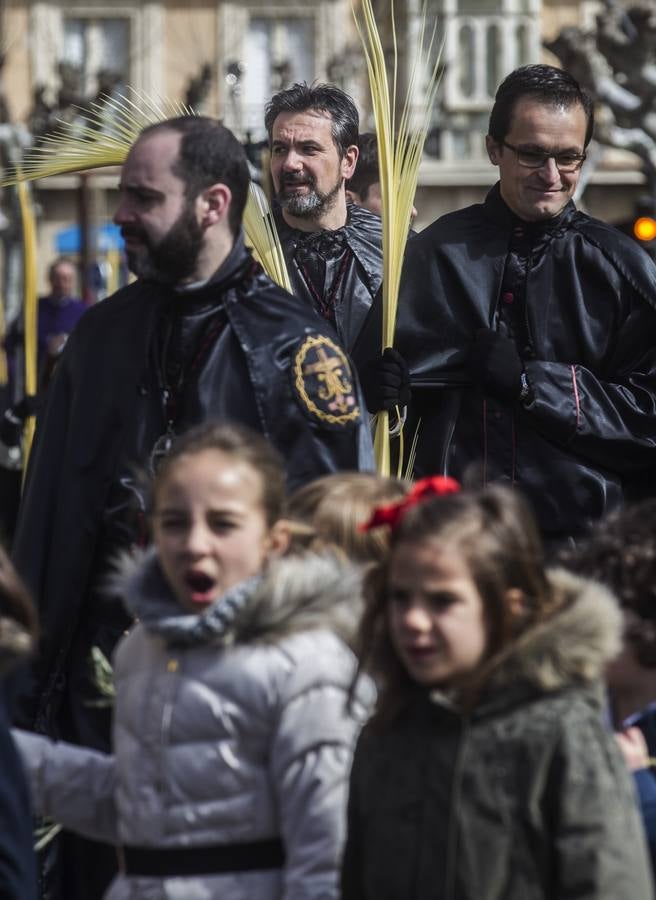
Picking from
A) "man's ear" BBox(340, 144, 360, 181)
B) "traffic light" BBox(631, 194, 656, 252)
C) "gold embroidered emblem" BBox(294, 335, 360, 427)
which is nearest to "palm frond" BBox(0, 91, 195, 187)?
"man's ear" BBox(340, 144, 360, 181)

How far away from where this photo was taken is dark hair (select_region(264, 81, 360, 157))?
6633mm

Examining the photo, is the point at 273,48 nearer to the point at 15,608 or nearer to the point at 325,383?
the point at 325,383

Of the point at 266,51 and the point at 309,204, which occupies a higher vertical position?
the point at 309,204

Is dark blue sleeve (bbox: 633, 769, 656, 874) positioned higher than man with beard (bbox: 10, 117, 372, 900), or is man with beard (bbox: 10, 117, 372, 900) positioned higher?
man with beard (bbox: 10, 117, 372, 900)

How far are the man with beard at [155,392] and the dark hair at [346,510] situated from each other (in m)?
0.49

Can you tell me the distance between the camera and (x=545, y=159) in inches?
223

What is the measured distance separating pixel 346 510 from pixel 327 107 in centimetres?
293

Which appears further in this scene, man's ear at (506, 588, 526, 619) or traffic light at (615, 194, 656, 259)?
traffic light at (615, 194, 656, 259)

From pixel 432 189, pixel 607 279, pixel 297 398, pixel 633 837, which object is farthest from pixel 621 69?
pixel 633 837

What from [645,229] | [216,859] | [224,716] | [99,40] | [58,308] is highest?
[224,716]

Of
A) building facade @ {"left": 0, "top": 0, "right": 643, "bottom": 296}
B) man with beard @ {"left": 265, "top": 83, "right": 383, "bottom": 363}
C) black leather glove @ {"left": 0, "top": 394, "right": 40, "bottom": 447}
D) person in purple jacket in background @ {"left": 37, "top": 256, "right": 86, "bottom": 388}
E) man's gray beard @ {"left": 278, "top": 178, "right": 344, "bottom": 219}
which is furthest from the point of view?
building facade @ {"left": 0, "top": 0, "right": 643, "bottom": 296}

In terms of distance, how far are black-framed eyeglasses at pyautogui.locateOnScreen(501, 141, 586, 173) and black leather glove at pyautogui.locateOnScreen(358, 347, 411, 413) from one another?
63 cm

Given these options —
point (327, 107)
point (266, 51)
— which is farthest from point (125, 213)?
point (266, 51)

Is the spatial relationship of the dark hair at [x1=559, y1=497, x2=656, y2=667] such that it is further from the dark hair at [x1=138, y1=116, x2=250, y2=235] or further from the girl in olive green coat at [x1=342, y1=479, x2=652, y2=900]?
the dark hair at [x1=138, y1=116, x2=250, y2=235]
